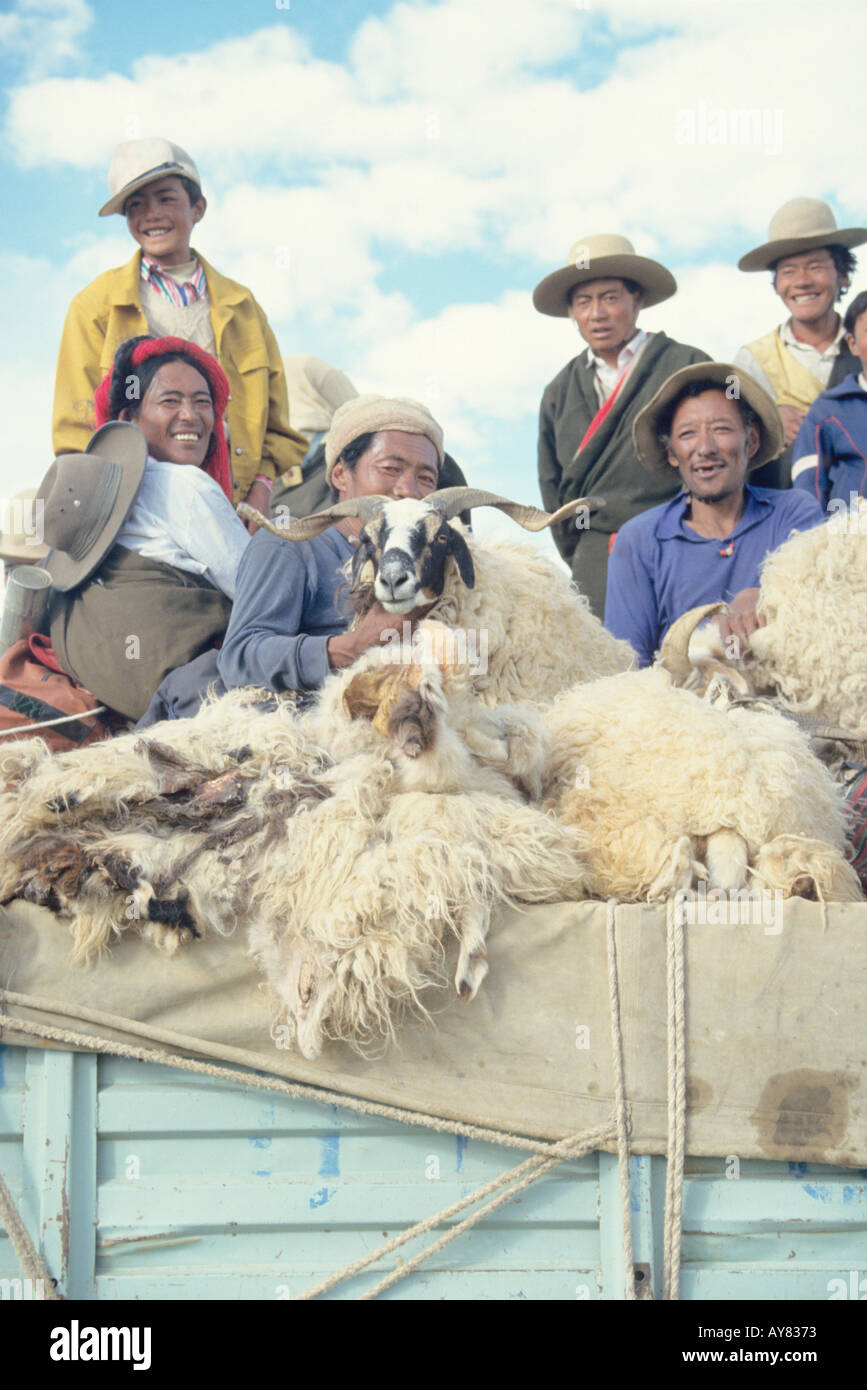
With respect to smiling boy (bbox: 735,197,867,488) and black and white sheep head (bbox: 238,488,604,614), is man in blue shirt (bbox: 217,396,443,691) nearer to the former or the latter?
black and white sheep head (bbox: 238,488,604,614)

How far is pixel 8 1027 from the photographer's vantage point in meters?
2.14

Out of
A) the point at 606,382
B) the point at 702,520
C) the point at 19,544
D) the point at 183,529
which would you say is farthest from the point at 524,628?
the point at 19,544

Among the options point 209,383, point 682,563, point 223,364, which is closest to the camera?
point 682,563

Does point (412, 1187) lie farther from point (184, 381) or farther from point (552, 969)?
point (184, 381)

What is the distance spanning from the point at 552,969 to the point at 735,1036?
1.19ft

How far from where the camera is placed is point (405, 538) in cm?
348

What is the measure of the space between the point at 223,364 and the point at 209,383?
66cm

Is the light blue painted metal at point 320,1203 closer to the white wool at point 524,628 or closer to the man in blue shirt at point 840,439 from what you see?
the white wool at point 524,628

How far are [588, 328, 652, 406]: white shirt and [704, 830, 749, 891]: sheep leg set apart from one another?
3465 millimetres

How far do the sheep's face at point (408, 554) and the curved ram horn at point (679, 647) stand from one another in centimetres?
65

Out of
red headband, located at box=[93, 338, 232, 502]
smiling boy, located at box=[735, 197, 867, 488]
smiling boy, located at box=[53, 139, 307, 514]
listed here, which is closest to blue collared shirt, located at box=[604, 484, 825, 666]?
smiling boy, located at box=[735, 197, 867, 488]

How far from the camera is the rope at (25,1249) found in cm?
208

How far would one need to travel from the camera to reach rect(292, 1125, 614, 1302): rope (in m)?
2.12

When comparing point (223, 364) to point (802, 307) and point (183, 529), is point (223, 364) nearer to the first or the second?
point (183, 529)
